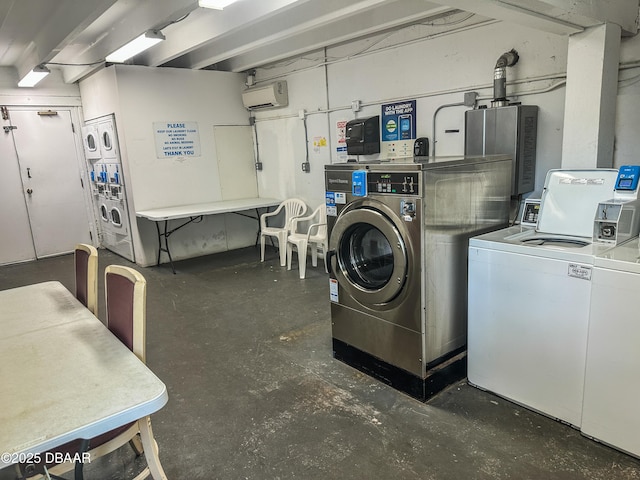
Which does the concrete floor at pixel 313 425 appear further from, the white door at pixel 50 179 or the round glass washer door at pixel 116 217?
the white door at pixel 50 179

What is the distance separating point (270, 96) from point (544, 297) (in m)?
4.39

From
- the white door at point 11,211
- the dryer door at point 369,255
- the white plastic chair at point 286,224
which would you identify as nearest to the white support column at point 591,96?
the dryer door at point 369,255

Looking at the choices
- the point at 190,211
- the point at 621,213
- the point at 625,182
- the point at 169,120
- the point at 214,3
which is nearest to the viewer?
the point at 621,213

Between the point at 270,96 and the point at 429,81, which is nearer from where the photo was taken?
the point at 429,81

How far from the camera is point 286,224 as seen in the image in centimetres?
576

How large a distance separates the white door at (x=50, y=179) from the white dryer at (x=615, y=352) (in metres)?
6.94

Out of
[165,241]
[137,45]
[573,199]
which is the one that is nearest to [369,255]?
[573,199]

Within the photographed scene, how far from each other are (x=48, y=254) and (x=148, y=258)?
2.00m

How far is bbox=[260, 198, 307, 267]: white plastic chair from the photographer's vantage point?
215 inches

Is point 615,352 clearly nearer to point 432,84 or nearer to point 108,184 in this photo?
point 432,84

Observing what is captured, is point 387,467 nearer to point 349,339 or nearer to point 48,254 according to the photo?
point 349,339

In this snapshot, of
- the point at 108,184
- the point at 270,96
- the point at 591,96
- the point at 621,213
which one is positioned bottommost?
the point at 621,213

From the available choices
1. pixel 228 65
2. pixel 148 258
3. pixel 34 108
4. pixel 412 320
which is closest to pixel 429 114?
pixel 412 320

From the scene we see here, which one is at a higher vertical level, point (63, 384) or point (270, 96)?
point (270, 96)
